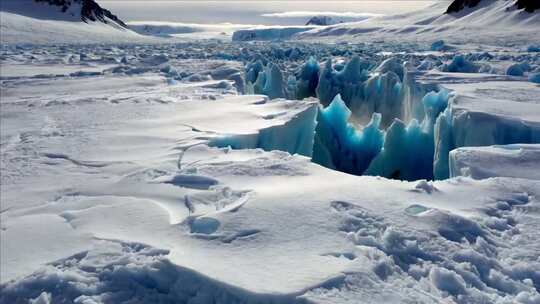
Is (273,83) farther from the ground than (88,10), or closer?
closer

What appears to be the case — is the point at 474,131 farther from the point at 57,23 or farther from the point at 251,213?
the point at 57,23

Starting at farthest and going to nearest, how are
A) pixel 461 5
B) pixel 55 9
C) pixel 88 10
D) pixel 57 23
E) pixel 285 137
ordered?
pixel 88 10 < pixel 55 9 < pixel 461 5 < pixel 57 23 < pixel 285 137

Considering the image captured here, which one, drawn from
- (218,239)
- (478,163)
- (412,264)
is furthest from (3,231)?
(478,163)

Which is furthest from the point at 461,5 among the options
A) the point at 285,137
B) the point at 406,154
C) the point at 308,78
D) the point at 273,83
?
the point at 285,137

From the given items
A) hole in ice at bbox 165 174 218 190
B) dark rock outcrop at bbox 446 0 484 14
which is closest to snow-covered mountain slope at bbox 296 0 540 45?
dark rock outcrop at bbox 446 0 484 14

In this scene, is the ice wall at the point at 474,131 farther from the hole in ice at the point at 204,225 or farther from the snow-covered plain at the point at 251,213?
the hole in ice at the point at 204,225

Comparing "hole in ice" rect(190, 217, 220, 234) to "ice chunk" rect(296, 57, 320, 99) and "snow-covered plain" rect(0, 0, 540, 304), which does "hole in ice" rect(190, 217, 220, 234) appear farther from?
"ice chunk" rect(296, 57, 320, 99)
